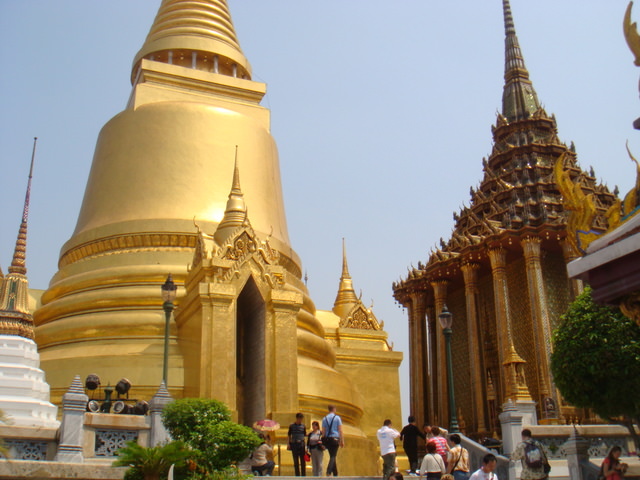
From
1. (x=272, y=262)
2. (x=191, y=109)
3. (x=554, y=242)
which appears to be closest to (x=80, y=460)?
(x=272, y=262)

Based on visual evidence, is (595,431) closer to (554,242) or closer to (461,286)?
(554,242)

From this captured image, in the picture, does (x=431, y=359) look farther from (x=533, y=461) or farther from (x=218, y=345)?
(x=533, y=461)

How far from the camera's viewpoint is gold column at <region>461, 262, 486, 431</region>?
24.2 m

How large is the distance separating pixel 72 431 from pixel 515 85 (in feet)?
84.0

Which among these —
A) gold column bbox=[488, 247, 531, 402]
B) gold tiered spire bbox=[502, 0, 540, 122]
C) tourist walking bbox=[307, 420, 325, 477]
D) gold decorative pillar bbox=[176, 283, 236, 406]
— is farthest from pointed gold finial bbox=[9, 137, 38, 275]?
gold tiered spire bbox=[502, 0, 540, 122]

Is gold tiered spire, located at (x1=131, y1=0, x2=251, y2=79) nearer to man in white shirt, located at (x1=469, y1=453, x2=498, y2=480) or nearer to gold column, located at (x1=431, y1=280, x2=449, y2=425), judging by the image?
gold column, located at (x1=431, y1=280, x2=449, y2=425)

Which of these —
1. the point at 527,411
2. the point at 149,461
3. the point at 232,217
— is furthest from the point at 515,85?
the point at 149,461

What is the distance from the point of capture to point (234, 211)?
17.6 meters

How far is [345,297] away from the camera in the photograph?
2605 cm

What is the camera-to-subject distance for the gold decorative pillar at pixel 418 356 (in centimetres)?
2741

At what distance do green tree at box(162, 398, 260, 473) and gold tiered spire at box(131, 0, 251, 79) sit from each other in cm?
1528

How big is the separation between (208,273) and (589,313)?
24.3ft

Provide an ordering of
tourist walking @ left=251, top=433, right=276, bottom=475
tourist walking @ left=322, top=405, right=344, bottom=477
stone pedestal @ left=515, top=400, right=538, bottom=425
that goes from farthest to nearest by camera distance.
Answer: stone pedestal @ left=515, top=400, right=538, bottom=425, tourist walking @ left=251, top=433, right=276, bottom=475, tourist walking @ left=322, top=405, right=344, bottom=477

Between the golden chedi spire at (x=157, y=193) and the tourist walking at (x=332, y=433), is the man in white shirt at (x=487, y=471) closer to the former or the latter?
the tourist walking at (x=332, y=433)
